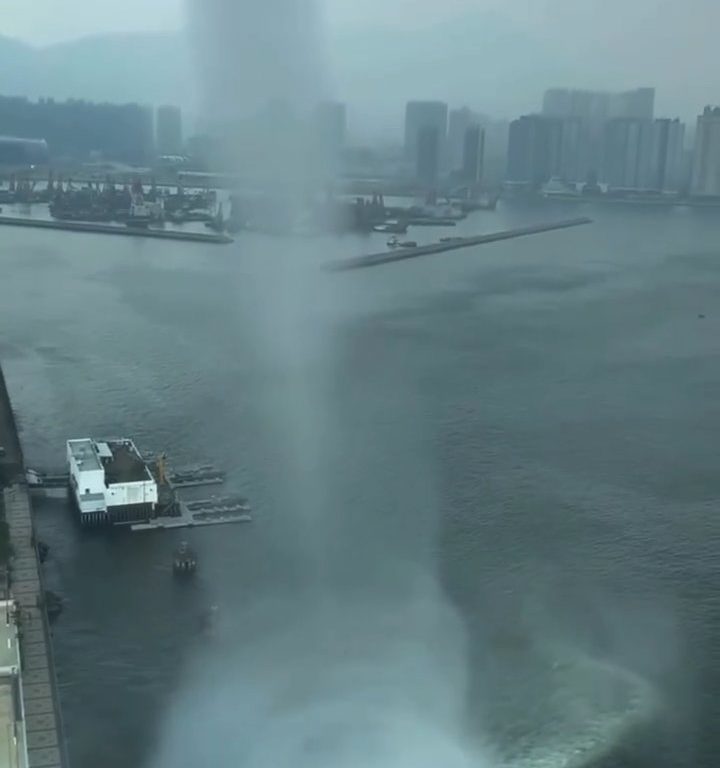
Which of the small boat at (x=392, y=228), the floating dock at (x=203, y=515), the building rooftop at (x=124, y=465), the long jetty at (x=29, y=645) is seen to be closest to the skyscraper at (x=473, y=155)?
the small boat at (x=392, y=228)

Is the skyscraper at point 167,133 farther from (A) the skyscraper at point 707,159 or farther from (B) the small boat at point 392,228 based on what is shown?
(A) the skyscraper at point 707,159

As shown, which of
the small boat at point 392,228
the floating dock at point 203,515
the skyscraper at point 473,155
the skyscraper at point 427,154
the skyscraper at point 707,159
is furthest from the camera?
the skyscraper at point 707,159

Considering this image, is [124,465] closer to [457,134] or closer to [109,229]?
→ [109,229]

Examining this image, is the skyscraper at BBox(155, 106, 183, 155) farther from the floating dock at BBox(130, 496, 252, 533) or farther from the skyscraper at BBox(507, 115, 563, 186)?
the floating dock at BBox(130, 496, 252, 533)

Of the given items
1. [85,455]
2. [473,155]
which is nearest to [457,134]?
[473,155]

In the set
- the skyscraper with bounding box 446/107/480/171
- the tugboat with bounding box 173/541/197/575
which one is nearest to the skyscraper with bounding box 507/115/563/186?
the skyscraper with bounding box 446/107/480/171

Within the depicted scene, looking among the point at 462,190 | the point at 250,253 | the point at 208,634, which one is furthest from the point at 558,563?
the point at 462,190
